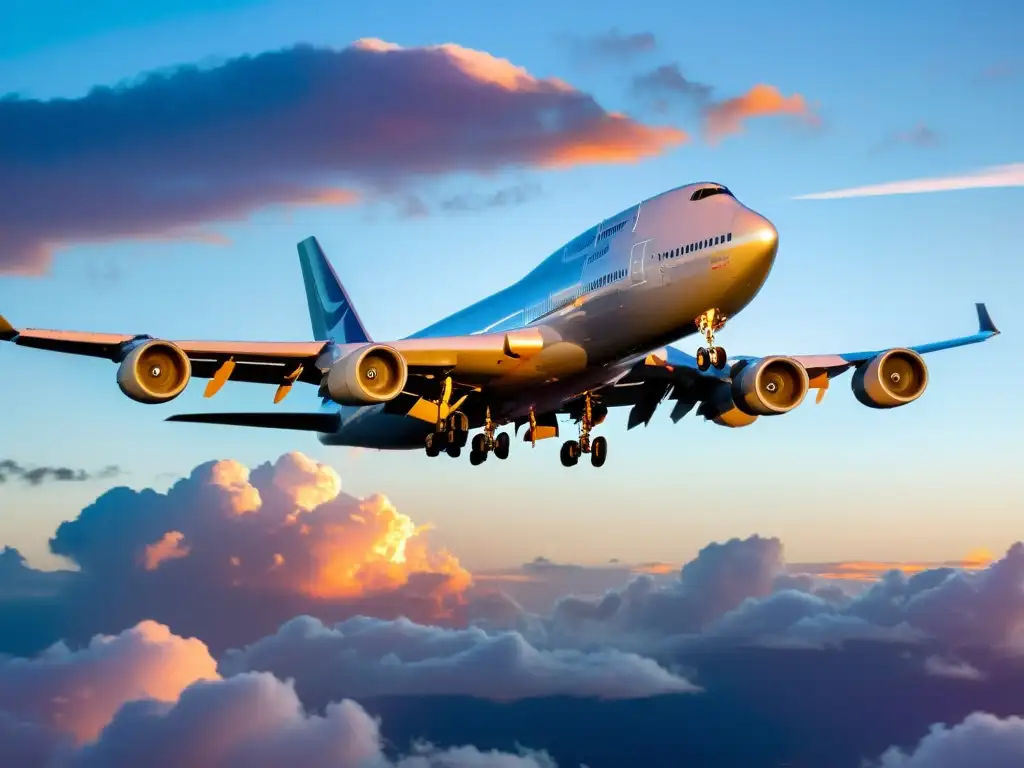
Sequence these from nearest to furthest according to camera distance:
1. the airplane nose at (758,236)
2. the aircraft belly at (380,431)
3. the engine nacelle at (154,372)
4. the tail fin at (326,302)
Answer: the airplane nose at (758,236) → the engine nacelle at (154,372) → the aircraft belly at (380,431) → the tail fin at (326,302)

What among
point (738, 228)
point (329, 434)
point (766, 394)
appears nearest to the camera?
point (738, 228)

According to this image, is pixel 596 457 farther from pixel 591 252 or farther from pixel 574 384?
pixel 591 252

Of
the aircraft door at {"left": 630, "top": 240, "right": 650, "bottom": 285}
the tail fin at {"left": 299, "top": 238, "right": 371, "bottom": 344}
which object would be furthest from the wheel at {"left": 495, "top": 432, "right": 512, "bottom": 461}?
the tail fin at {"left": 299, "top": 238, "right": 371, "bottom": 344}

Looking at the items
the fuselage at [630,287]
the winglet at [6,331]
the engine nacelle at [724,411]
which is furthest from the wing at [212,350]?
the engine nacelle at [724,411]

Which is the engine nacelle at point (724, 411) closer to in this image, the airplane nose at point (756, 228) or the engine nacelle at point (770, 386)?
the engine nacelle at point (770, 386)

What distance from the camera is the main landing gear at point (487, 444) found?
168 feet

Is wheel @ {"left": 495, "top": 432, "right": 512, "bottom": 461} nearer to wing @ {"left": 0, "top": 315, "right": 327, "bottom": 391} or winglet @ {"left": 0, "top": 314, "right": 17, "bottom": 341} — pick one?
wing @ {"left": 0, "top": 315, "right": 327, "bottom": 391}

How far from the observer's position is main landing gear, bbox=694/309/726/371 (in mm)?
40391

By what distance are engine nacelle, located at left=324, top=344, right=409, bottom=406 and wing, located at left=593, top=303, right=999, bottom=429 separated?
9343 millimetres

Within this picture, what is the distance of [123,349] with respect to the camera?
141 ft

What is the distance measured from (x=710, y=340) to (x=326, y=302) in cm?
3275

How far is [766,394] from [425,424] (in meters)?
12.8

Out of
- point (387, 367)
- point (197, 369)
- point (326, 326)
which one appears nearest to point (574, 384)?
point (387, 367)

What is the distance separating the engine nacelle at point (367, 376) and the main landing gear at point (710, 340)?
30.4 feet
